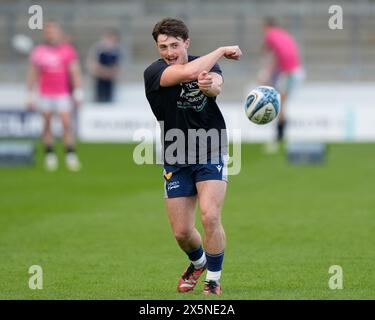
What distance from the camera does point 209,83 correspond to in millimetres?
8453

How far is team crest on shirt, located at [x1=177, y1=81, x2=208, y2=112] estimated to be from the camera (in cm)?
879

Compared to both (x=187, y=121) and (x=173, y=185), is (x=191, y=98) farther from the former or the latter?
(x=173, y=185)

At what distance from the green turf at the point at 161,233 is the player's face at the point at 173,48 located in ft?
6.41

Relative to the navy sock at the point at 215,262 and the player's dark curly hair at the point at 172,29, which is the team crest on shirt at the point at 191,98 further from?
the navy sock at the point at 215,262

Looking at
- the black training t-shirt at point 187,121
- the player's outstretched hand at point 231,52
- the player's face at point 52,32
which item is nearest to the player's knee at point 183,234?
the black training t-shirt at point 187,121

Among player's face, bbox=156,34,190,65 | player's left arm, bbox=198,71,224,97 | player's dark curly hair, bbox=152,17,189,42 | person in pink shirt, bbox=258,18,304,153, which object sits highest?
person in pink shirt, bbox=258,18,304,153

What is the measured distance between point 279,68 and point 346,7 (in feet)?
27.4

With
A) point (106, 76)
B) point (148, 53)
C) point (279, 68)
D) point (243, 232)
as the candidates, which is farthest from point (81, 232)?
point (148, 53)

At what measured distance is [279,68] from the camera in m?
24.5

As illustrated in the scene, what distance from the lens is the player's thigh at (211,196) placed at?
8680 millimetres

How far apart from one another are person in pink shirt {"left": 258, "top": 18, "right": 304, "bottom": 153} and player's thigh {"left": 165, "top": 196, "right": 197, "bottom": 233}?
49.4 ft

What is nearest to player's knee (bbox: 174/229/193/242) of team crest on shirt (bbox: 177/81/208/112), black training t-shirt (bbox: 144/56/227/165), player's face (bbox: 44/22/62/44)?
black training t-shirt (bbox: 144/56/227/165)

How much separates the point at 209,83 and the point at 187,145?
68 centimetres

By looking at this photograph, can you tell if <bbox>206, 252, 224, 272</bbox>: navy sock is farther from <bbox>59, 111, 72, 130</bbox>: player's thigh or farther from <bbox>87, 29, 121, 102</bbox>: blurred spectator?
<bbox>87, 29, 121, 102</bbox>: blurred spectator
